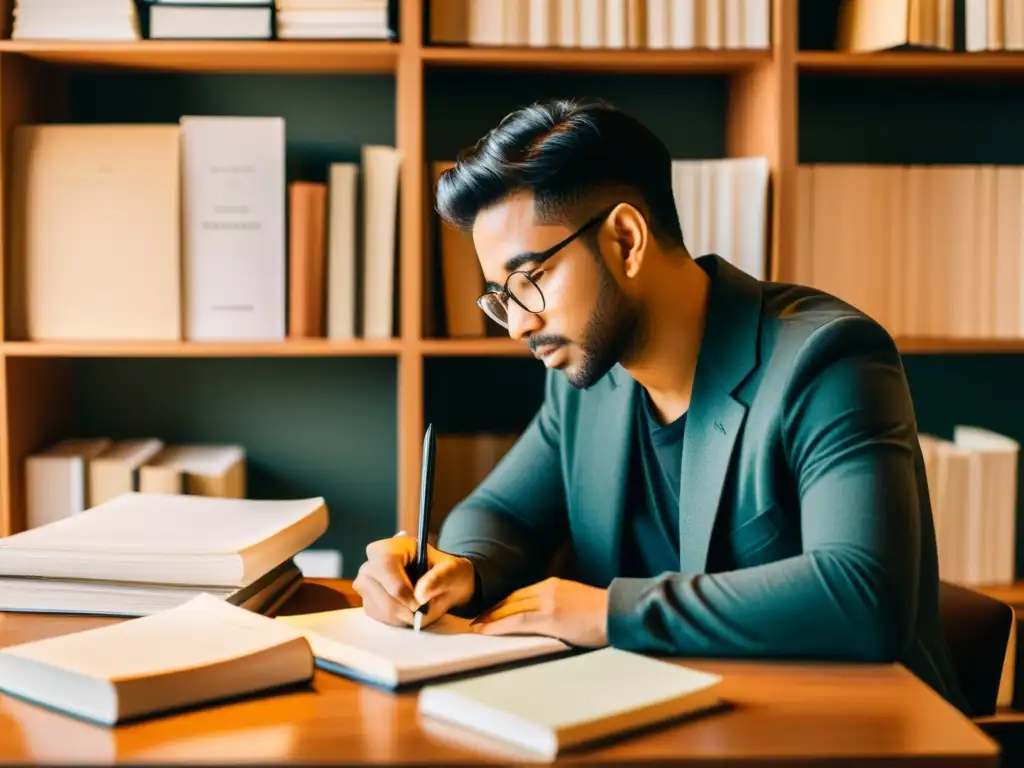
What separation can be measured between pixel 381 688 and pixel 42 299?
4.36 ft

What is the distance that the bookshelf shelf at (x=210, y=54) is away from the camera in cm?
197

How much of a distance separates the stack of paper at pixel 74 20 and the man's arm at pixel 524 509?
0.98 meters

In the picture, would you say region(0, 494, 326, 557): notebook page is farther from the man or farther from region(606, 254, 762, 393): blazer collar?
region(606, 254, 762, 393): blazer collar

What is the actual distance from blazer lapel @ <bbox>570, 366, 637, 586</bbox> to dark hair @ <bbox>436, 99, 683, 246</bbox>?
0.24m

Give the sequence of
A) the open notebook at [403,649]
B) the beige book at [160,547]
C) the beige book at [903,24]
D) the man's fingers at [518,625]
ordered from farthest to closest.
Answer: the beige book at [903,24] → the beige book at [160,547] → the man's fingers at [518,625] → the open notebook at [403,649]

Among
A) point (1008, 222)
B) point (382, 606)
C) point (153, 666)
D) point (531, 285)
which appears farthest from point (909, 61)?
point (153, 666)

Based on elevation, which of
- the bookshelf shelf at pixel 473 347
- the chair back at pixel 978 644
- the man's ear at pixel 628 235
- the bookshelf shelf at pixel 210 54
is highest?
the bookshelf shelf at pixel 210 54

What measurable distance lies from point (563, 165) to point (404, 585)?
54 centimetres

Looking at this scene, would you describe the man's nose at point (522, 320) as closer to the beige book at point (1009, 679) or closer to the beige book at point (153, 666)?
the beige book at point (153, 666)

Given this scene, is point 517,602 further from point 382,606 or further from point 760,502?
point 760,502

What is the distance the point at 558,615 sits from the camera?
1101mm

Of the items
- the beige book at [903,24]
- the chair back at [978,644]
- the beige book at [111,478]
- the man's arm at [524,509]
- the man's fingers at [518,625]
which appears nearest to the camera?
the man's fingers at [518,625]

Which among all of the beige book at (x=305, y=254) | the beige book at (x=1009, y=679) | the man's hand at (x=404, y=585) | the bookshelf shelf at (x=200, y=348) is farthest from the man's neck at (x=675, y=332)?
the beige book at (x=1009, y=679)

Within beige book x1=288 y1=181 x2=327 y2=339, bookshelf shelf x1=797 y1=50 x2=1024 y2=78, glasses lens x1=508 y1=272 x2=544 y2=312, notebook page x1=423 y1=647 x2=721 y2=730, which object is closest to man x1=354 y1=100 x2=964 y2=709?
glasses lens x1=508 y1=272 x2=544 y2=312
